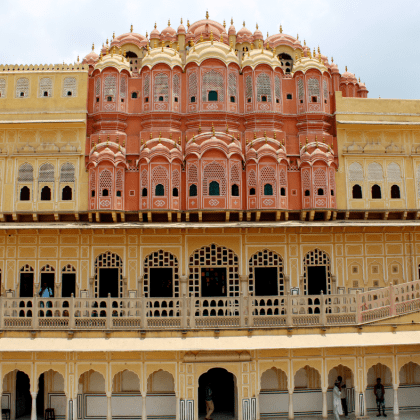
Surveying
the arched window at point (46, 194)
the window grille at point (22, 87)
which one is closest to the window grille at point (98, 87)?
the window grille at point (22, 87)

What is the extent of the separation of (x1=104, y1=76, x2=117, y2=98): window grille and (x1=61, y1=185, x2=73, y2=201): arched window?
425cm

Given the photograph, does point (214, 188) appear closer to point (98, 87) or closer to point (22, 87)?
point (98, 87)

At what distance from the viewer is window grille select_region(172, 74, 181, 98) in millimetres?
20156

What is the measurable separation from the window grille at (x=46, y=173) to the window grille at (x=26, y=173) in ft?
1.19

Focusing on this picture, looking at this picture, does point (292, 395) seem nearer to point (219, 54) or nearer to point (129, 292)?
point (129, 292)

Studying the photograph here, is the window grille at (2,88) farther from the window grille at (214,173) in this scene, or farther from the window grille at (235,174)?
the window grille at (235,174)

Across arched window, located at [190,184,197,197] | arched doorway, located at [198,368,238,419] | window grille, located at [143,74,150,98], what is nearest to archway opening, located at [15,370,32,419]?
arched doorway, located at [198,368,238,419]

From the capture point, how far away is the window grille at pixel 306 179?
19.3 m

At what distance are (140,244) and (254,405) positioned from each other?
7.52 m

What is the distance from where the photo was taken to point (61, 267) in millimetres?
18859

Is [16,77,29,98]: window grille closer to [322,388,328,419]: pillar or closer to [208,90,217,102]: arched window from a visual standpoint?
[208,90,217,102]: arched window

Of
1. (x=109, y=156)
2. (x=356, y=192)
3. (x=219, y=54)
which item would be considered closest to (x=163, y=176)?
(x=109, y=156)

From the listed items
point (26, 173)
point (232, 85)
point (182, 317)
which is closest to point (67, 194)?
point (26, 173)

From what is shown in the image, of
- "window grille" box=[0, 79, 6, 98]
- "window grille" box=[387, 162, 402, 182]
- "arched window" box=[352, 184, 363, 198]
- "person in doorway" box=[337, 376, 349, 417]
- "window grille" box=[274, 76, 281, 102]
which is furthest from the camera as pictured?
"window grille" box=[274, 76, 281, 102]
